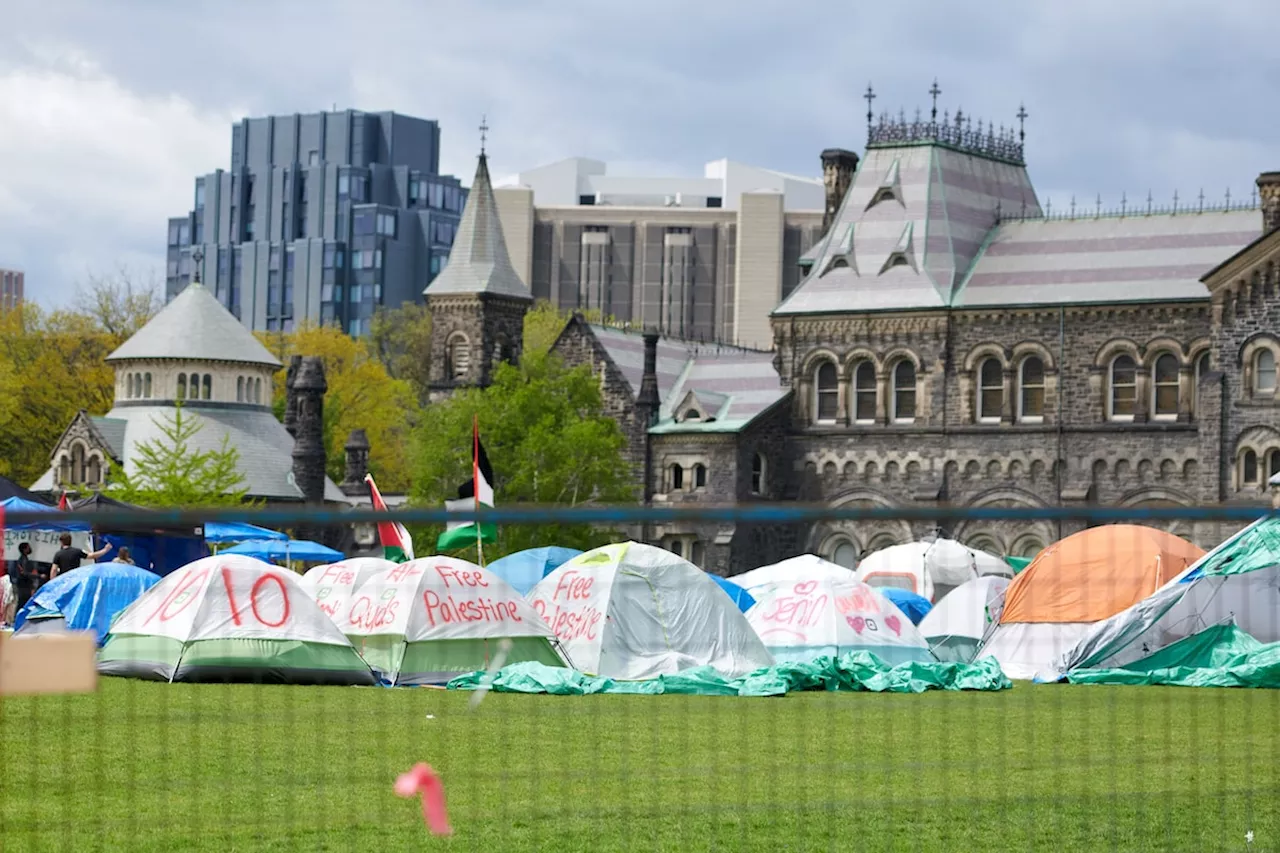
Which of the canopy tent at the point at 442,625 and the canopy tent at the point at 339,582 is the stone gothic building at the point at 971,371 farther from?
the canopy tent at the point at 442,625

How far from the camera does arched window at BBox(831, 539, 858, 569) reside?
200 ft

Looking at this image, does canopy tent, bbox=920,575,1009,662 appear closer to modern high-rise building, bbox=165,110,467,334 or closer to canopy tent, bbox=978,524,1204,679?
canopy tent, bbox=978,524,1204,679

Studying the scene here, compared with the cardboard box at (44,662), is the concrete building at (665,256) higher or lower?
higher

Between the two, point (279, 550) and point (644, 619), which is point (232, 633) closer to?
point (644, 619)

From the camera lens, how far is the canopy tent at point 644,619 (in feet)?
83.9

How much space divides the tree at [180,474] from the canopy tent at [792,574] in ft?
79.3

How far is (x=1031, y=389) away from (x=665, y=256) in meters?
90.3

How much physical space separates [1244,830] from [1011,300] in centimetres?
5078

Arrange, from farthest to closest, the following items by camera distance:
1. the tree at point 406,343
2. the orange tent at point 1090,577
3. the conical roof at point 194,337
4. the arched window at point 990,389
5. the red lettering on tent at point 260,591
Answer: the tree at point 406,343 → the conical roof at point 194,337 → the arched window at point 990,389 → the orange tent at point 1090,577 → the red lettering on tent at point 260,591

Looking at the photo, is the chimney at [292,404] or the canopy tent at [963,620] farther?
the chimney at [292,404]

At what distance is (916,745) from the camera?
52.9 ft

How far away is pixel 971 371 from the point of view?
62062 millimetres

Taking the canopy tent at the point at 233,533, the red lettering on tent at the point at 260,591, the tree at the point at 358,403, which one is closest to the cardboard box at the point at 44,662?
the red lettering on tent at the point at 260,591

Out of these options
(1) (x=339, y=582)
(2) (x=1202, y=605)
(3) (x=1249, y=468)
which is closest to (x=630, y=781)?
(1) (x=339, y=582)
